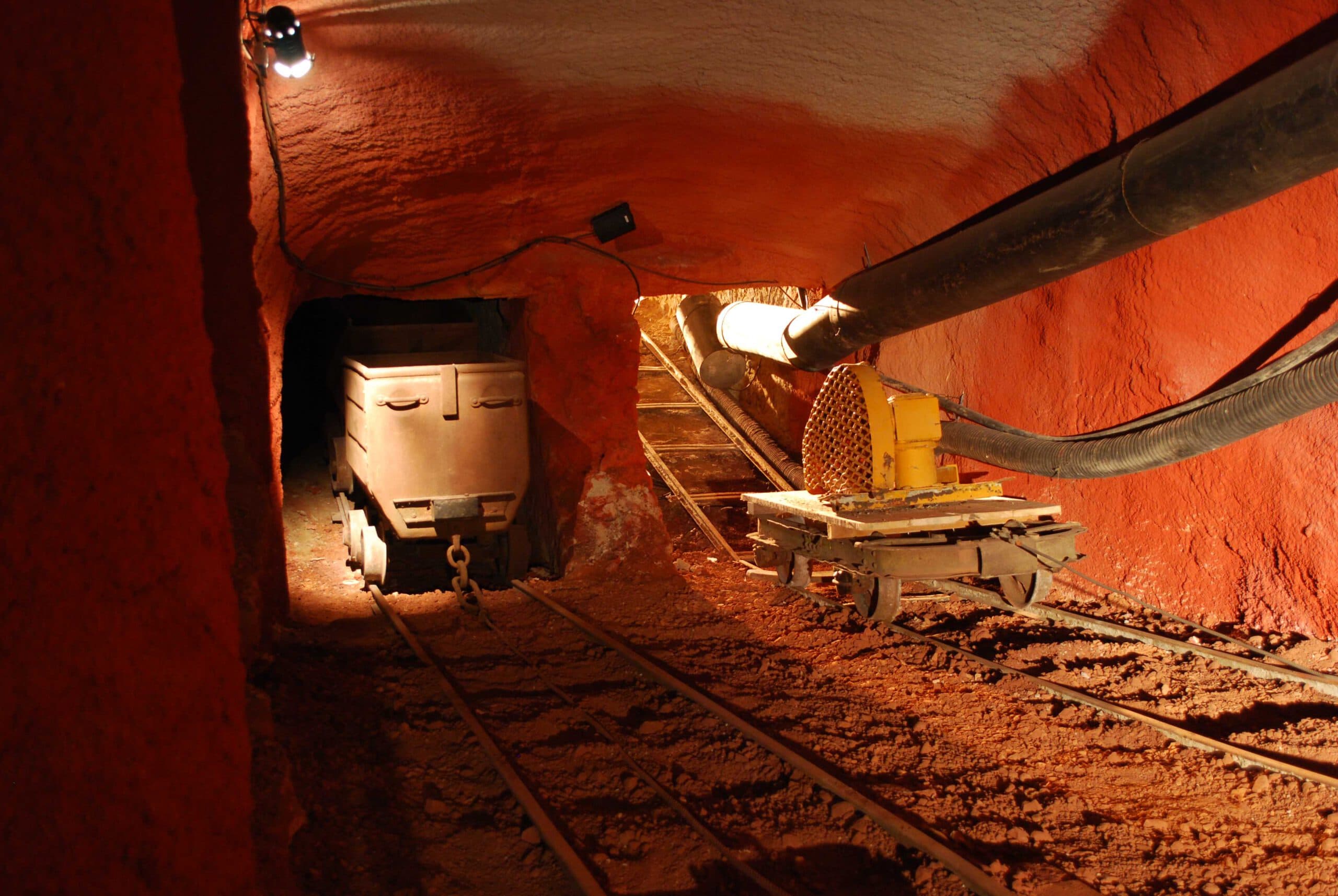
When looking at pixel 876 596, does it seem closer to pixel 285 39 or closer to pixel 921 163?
pixel 921 163

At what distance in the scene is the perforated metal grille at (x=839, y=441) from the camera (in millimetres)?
5602

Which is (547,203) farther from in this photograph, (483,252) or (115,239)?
(115,239)

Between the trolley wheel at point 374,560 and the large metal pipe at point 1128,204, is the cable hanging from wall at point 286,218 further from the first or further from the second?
the trolley wheel at point 374,560

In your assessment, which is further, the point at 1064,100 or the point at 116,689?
the point at 1064,100

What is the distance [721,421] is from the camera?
12.4 meters

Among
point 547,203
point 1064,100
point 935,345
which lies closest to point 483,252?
point 547,203

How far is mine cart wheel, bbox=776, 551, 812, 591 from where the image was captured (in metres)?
6.83

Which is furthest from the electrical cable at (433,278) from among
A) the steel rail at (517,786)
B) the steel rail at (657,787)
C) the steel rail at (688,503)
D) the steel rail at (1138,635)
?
the steel rail at (1138,635)

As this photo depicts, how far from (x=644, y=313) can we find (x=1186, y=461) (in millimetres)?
10939

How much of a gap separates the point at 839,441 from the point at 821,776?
2462 millimetres

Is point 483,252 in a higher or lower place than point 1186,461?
higher

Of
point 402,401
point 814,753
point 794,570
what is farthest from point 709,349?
point 814,753

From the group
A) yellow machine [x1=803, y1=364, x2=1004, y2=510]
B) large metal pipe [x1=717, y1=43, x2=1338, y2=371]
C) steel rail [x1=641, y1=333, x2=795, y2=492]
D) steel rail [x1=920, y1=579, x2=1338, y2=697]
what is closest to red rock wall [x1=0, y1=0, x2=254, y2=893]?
yellow machine [x1=803, y1=364, x2=1004, y2=510]

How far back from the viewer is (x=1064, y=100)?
20.7ft
